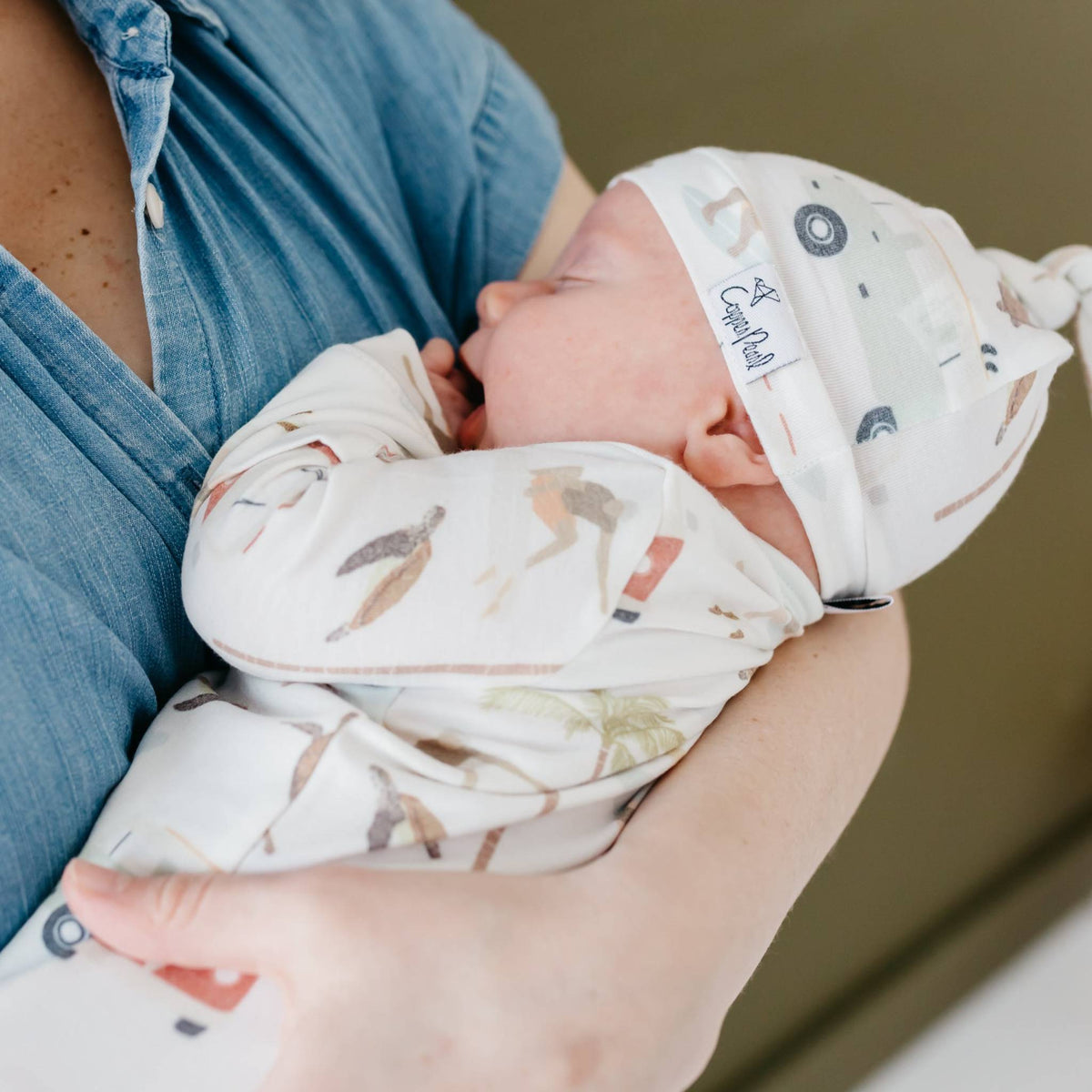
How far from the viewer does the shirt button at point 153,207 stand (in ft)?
2.33

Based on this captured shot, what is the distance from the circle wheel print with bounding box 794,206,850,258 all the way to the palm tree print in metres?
0.37

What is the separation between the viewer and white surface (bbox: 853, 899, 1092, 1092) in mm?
1500

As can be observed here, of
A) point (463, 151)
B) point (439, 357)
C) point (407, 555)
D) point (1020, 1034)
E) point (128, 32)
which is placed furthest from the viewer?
point (1020, 1034)

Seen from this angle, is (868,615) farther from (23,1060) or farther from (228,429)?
(23,1060)

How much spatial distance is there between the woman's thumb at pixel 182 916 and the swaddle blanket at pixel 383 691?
0.12 ft

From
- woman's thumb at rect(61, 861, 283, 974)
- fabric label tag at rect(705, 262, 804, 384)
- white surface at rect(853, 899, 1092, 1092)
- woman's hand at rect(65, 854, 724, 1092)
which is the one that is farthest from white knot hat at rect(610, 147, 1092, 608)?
white surface at rect(853, 899, 1092, 1092)

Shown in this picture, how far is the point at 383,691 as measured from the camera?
65 cm

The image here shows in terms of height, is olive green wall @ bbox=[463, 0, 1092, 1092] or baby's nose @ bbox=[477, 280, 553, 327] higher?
baby's nose @ bbox=[477, 280, 553, 327]

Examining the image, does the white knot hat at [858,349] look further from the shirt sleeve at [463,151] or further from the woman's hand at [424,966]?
the woman's hand at [424,966]

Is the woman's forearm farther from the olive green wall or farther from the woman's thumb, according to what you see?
the olive green wall

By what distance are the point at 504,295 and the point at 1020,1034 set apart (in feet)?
4.67

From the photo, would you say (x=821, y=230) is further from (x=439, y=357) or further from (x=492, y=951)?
(x=492, y=951)

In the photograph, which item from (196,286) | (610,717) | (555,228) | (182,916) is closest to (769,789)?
(610,717)

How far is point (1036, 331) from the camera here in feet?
2.65
